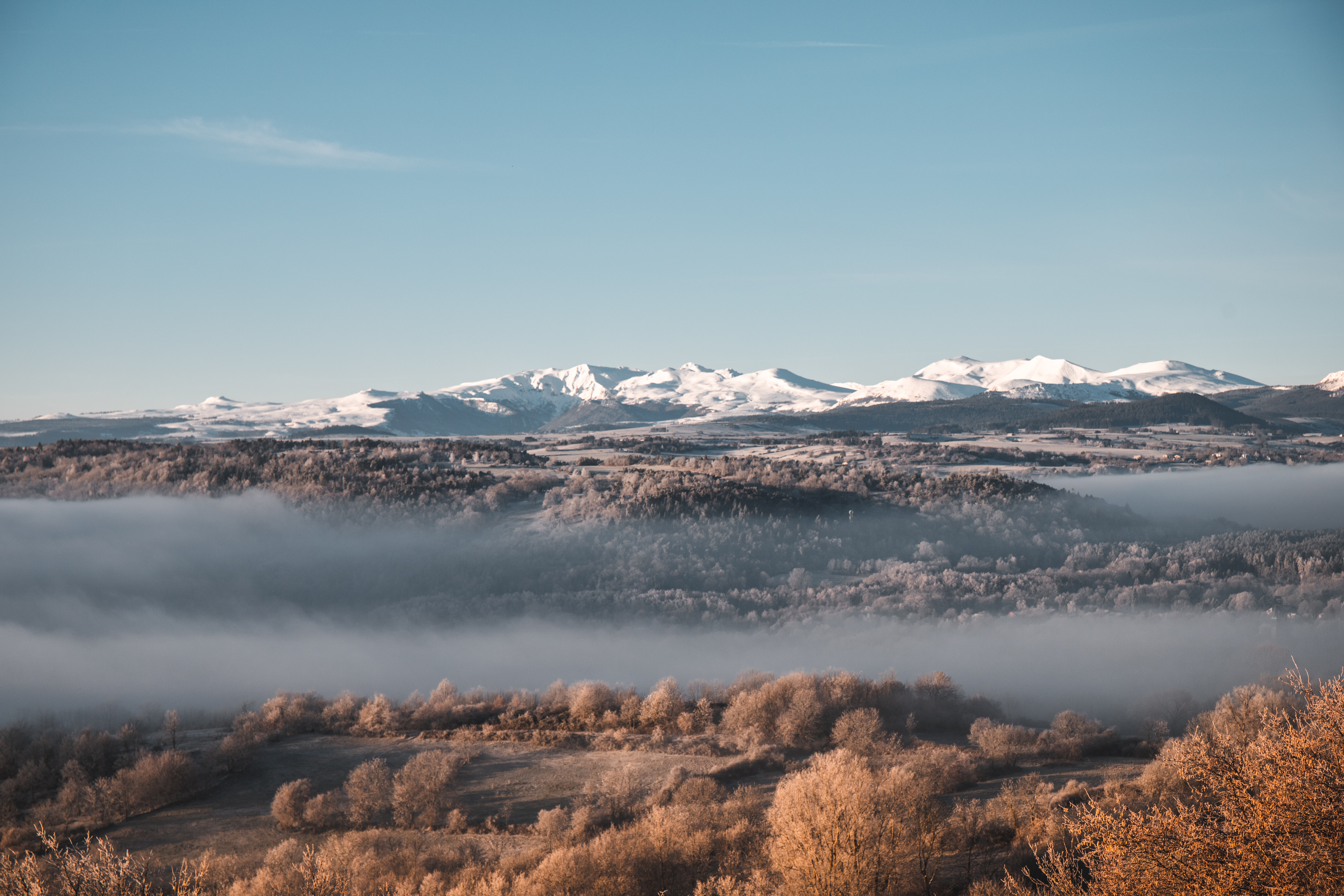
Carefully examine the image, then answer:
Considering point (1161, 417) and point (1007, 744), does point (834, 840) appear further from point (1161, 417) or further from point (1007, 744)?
point (1161, 417)

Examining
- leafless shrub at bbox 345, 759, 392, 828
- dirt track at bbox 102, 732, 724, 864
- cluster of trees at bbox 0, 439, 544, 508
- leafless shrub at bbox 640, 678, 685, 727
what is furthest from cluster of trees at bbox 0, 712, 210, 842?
cluster of trees at bbox 0, 439, 544, 508

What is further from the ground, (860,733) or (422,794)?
(422,794)

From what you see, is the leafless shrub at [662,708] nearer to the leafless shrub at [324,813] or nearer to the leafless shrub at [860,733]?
the leafless shrub at [860,733]

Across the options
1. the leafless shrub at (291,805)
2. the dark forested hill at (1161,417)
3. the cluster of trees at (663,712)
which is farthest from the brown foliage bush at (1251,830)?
the dark forested hill at (1161,417)

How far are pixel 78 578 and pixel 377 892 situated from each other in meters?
54.5

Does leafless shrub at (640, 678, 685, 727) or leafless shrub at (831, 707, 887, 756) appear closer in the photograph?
leafless shrub at (831, 707, 887, 756)

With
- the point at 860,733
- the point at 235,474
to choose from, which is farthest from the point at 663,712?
the point at 235,474

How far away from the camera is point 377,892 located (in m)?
16.8

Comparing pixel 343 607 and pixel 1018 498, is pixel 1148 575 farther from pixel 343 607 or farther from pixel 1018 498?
pixel 343 607

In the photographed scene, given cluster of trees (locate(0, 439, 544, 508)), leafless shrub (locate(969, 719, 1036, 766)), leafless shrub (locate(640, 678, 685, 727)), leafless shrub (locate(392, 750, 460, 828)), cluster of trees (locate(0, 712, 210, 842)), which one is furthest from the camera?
cluster of trees (locate(0, 439, 544, 508))

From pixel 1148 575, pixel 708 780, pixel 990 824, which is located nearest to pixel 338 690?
pixel 708 780

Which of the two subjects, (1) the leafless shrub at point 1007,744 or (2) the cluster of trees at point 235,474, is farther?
(2) the cluster of trees at point 235,474

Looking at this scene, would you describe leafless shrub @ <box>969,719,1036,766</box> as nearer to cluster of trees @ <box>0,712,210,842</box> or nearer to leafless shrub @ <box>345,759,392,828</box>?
leafless shrub @ <box>345,759,392,828</box>

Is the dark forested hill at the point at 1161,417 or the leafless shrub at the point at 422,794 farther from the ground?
the dark forested hill at the point at 1161,417
